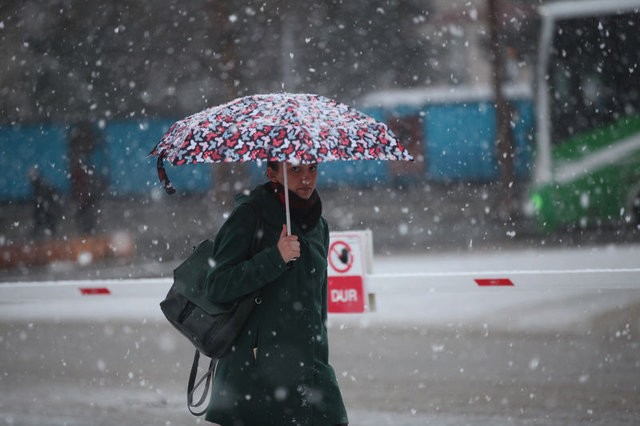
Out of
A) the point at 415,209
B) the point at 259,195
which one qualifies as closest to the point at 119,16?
the point at 415,209

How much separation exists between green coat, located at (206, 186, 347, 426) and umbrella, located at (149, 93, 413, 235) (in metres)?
0.15

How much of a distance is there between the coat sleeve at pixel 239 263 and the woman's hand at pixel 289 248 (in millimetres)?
16

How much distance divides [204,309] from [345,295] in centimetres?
289

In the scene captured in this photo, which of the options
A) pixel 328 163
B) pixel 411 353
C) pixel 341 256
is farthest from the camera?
pixel 328 163

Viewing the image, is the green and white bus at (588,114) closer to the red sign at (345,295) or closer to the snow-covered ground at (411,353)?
the snow-covered ground at (411,353)

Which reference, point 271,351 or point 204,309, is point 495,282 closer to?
point 271,351

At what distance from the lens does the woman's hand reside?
303 centimetres

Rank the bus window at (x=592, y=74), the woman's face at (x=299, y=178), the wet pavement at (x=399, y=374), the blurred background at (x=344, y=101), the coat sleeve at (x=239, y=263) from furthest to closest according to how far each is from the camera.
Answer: the bus window at (x=592, y=74)
the blurred background at (x=344, y=101)
the wet pavement at (x=399, y=374)
the woman's face at (x=299, y=178)
the coat sleeve at (x=239, y=263)

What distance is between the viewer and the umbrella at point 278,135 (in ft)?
10.0

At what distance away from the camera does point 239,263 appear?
308 centimetres

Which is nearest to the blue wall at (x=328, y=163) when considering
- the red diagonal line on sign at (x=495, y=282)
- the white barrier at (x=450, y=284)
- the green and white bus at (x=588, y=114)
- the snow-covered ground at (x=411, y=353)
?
the green and white bus at (x=588, y=114)

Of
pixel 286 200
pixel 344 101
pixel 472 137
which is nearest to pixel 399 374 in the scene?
→ pixel 286 200

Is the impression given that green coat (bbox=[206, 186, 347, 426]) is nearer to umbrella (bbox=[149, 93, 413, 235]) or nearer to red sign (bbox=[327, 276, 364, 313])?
umbrella (bbox=[149, 93, 413, 235])

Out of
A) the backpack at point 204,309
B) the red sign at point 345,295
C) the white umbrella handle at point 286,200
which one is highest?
the white umbrella handle at point 286,200
